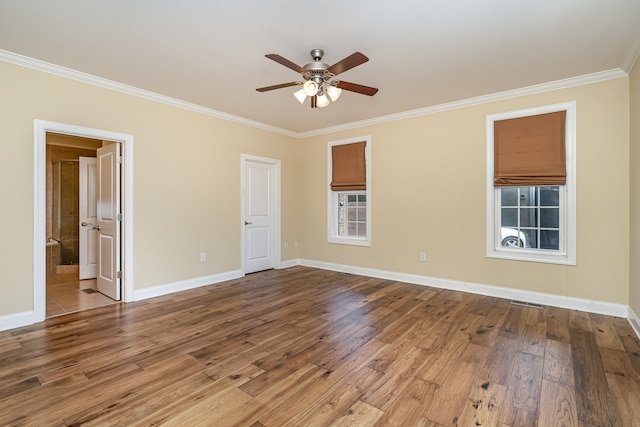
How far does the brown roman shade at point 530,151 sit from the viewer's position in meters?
3.70

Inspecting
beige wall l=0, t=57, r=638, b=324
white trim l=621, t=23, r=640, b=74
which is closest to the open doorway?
beige wall l=0, t=57, r=638, b=324

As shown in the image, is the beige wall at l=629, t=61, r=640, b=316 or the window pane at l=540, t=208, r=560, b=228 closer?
the beige wall at l=629, t=61, r=640, b=316

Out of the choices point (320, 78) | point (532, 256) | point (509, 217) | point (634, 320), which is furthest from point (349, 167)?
point (634, 320)

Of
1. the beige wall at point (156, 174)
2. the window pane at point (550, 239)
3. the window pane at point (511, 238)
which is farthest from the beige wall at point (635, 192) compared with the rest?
the beige wall at point (156, 174)

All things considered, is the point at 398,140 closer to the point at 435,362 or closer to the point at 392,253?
the point at 392,253

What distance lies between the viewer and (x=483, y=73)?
3424 mm

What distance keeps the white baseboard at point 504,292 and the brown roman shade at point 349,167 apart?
147cm

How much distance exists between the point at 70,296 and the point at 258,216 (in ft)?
9.50

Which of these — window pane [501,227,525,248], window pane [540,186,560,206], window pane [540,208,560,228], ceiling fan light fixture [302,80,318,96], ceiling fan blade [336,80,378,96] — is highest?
ceiling fan blade [336,80,378,96]

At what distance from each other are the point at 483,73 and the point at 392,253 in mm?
2834

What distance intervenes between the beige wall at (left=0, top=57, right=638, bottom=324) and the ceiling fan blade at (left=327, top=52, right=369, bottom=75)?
2.54 meters

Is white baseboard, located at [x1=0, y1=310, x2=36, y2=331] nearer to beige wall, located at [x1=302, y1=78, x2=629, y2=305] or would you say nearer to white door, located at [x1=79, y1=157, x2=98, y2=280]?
white door, located at [x1=79, y1=157, x2=98, y2=280]

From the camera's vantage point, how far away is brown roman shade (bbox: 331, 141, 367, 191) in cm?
541

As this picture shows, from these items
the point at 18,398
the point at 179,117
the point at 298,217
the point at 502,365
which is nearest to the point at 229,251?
the point at 298,217
